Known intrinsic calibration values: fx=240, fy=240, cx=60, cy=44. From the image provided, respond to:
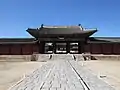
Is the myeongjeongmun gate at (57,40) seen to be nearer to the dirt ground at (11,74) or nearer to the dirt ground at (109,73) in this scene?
the dirt ground at (109,73)

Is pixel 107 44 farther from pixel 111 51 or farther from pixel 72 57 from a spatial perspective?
pixel 72 57

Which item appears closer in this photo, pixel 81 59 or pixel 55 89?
pixel 55 89

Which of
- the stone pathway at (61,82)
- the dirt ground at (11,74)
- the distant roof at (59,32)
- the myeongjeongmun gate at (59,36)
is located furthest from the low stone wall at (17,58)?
the stone pathway at (61,82)

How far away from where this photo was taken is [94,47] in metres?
38.6

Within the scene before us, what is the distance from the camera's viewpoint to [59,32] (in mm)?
40781

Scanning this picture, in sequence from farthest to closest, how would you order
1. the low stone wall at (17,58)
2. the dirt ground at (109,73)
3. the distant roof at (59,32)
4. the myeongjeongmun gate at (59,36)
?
1. the distant roof at (59,32)
2. the myeongjeongmun gate at (59,36)
3. the low stone wall at (17,58)
4. the dirt ground at (109,73)

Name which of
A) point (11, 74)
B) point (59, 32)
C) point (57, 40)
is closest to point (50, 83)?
point (11, 74)

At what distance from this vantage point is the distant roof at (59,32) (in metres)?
39.5

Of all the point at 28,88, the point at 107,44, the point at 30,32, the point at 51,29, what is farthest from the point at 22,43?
the point at 28,88

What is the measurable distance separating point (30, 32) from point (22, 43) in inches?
97.7

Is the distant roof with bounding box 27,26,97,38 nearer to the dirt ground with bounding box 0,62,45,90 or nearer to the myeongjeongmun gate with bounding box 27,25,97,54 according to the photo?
the myeongjeongmun gate with bounding box 27,25,97,54

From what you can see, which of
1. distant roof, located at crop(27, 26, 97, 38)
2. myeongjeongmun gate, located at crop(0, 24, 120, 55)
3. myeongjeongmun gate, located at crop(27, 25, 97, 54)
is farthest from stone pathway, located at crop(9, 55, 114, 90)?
distant roof, located at crop(27, 26, 97, 38)

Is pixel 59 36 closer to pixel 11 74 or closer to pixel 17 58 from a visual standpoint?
pixel 17 58

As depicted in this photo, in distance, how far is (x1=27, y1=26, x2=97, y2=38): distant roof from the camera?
3953 cm
